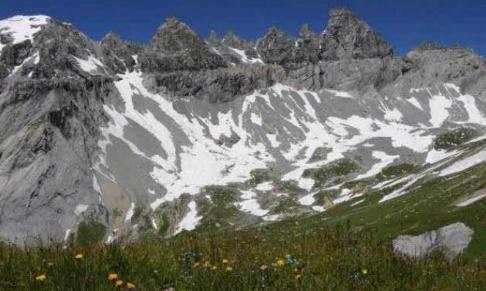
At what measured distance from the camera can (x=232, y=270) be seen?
8344 millimetres

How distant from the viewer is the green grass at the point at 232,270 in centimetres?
767

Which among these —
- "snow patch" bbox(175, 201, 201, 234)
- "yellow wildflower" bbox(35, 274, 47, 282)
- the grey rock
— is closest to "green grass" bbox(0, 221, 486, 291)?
"yellow wildflower" bbox(35, 274, 47, 282)

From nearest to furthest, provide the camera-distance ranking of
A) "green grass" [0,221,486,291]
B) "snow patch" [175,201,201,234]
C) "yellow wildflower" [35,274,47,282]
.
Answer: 1. "yellow wildflower" [35,274,47,282]
2. "green grass" [0,221,486,291]
3. "snow patch" [175,201,201,234]

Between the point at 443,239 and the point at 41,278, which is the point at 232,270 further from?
the point at 443,239

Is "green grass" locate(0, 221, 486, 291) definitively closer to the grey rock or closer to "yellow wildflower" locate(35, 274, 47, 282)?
"yellow wildflower" locate(35, 274, 47, 282)

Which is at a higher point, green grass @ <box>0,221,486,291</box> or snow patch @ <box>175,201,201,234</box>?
snow patch @ <box>175,201,201,234</box>

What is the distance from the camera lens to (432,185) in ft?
278

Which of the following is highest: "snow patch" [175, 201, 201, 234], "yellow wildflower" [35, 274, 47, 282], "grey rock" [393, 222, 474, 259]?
"snow patch" [175, 201, 201, 234]

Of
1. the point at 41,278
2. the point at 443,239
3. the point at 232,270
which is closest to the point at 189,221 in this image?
the point at 443,239

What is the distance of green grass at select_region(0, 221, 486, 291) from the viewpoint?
25.2 feet

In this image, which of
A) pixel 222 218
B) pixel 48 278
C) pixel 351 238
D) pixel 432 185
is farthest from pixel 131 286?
pixel 222 218

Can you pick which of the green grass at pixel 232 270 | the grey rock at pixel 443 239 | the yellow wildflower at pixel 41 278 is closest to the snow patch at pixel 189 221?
the grey rock at pixel 443 239

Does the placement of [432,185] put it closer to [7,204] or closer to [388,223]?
[388,223]

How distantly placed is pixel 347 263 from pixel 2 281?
211 inches
